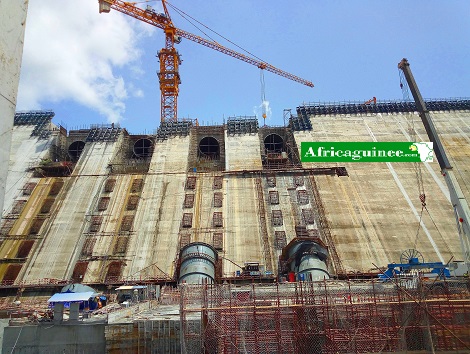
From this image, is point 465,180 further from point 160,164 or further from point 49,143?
point 49,143

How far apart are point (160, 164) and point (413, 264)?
3291 cm

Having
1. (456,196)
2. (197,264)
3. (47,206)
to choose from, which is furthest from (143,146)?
(456,196)

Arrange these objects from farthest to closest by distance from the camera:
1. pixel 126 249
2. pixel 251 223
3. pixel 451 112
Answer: pixel 451 112 → pixel 251 223 → pixel 126 249

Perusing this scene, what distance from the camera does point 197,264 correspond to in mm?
31188

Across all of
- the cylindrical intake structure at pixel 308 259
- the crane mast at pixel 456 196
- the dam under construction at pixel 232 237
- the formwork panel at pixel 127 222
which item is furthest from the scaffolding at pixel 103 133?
the crane mast at pixel 456 196

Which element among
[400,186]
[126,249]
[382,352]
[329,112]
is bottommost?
[382,352]

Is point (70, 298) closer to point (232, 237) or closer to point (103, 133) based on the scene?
point (232, 237)

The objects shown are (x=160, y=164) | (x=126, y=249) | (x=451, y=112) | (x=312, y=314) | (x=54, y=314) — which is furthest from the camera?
(x=451, y=112)

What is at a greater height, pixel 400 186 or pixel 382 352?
pixel 400 186

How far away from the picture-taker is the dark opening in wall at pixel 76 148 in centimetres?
5853

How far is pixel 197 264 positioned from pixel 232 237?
25.6ft

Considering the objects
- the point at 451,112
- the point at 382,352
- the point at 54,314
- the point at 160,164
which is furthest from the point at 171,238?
the point at 451,112

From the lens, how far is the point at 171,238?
38.3 m

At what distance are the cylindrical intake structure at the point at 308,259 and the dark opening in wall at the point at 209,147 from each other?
28202 millimetres
